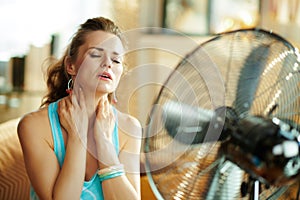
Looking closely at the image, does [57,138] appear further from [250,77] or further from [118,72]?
[250,77]

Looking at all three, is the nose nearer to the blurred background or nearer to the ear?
the ear

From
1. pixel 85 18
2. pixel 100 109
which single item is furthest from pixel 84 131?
pixel 85 18

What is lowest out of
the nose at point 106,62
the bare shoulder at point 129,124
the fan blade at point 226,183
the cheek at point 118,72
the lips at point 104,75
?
the fan blade at point 226,183

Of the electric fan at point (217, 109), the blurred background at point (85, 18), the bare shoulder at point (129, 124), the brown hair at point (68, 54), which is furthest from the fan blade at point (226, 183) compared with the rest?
the blurred background at point (85, 18)

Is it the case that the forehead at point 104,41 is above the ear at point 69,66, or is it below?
above

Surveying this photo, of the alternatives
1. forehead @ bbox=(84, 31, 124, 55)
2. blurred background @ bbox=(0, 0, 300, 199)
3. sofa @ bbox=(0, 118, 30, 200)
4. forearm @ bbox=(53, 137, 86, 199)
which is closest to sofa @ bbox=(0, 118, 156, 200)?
sofa @ bbox=(0, 118, 30, 200)

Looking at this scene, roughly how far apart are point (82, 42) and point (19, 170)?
22.2 inches

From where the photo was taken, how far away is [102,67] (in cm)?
100

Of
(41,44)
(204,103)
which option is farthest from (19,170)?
(41,44)

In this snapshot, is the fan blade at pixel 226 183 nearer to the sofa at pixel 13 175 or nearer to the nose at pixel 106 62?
the nose at pixel 106 62

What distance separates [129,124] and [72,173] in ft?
0.60

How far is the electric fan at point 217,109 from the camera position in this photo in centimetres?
96

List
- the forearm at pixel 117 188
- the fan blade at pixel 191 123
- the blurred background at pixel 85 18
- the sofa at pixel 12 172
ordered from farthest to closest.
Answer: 1. the blurred background at pixel 85 18
2. the sofa at pixel 12 172
3. the forearm at pixel 117 188
4. the fan blade at pixel 191 123

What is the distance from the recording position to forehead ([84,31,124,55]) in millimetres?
999
